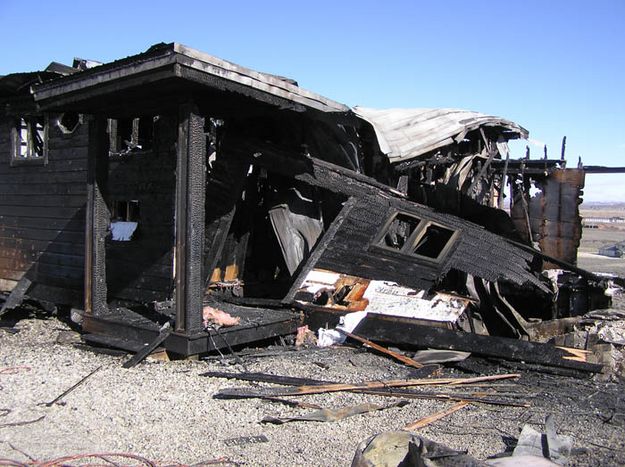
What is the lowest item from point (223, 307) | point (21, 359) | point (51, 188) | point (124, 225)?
point (21, 359)

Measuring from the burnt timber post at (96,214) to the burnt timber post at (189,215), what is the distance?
6.22ft

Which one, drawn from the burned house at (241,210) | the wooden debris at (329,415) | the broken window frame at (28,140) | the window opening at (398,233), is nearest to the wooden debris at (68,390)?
the burned house at (241,210)

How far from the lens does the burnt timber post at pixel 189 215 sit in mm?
6492

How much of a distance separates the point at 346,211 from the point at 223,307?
2.28 metres

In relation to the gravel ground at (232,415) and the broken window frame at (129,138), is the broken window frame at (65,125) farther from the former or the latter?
the gravel ground at (232,415)

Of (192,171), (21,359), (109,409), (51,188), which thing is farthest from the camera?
(51,188)

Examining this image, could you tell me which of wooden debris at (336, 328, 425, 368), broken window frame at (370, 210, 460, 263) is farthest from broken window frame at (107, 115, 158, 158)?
wooden debris at (336, 328, 425, 368)

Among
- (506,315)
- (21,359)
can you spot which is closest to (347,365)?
(506,315)

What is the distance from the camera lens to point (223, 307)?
8.38 m

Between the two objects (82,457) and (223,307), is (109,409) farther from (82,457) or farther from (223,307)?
(223,307)

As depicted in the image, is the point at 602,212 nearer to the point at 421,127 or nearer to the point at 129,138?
the point at 421,127

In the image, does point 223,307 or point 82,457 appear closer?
point 82,457

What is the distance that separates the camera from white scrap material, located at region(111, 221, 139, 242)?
9672mm

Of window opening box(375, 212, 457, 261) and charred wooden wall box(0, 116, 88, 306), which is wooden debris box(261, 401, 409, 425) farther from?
charred wooden wall box(0, 116, 88, 306)
